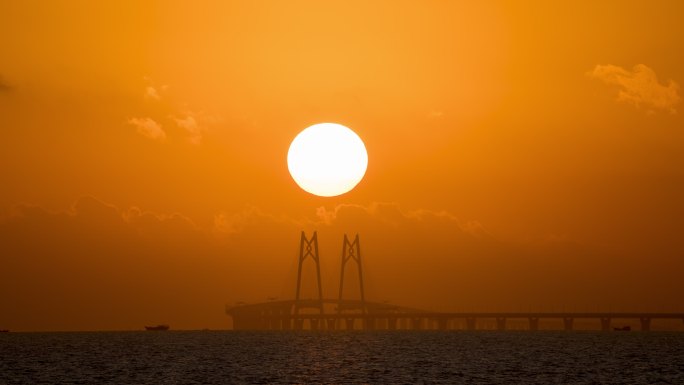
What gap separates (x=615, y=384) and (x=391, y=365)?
91.1 feet

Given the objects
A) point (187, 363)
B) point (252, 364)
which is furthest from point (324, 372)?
point (187, 363)

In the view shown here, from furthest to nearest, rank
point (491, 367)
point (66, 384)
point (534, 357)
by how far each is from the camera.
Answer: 1. point (534, 357)
2. point (491, 367)
3. point (66, 384)

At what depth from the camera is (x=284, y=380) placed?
7450 centimetres

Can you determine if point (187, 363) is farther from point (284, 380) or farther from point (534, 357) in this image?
point (534, 357)

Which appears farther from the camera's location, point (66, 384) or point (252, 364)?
point (252, 364)

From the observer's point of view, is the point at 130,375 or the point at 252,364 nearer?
the point at 130,375

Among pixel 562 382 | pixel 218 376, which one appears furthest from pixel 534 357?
pixel 218 376

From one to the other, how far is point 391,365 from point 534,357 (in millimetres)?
27094

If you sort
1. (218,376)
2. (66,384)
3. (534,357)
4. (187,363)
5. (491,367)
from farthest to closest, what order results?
(534,357) → (187,363) → (491,367) → (218,376) → (66,384)

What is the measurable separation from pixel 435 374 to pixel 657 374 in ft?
64.1

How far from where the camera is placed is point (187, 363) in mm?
100875

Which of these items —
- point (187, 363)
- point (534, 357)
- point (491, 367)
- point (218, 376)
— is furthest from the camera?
point (534, 357)

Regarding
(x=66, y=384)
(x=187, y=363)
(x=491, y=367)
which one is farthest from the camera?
(x=187, y=363)

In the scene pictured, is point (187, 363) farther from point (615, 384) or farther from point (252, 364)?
point (615, 384)
